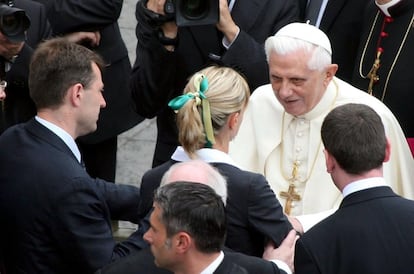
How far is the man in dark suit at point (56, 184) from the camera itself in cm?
471

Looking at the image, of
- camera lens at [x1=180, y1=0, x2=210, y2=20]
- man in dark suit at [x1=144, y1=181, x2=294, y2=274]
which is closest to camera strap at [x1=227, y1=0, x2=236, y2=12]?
camera lens at [x1=180, y1=0, x2=210, y2=20]

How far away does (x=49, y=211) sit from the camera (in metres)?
4.72

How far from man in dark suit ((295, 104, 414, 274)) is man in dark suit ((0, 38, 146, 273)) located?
0.76m

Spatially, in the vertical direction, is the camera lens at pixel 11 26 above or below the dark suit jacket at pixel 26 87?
above

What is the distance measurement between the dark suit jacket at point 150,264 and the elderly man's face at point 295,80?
1267 mm

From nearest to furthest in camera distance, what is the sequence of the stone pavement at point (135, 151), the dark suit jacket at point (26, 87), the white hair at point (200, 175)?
the white hair at point (200, 175)
the dark suit jacket at point (26, 87)
the stone pavement at point (135, 151)

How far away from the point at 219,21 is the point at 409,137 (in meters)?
1.16

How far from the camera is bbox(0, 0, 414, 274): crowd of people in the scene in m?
4.18

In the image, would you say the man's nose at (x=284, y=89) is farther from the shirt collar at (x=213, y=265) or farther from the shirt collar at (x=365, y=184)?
the shirt collar at (x=213, y=265)

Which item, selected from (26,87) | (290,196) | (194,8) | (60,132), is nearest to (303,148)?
(290,196)

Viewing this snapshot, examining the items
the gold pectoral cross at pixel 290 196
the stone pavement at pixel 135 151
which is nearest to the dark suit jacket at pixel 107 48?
the stone pavement at pixel 135 151

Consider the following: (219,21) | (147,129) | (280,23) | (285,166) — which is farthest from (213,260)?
(147,129)

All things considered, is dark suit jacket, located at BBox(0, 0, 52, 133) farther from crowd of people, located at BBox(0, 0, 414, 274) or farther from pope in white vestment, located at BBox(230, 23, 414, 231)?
pope in white vestment, located at BBox(230, 23, 414, 231)

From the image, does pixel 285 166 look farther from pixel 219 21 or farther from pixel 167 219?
pixel 167 219
